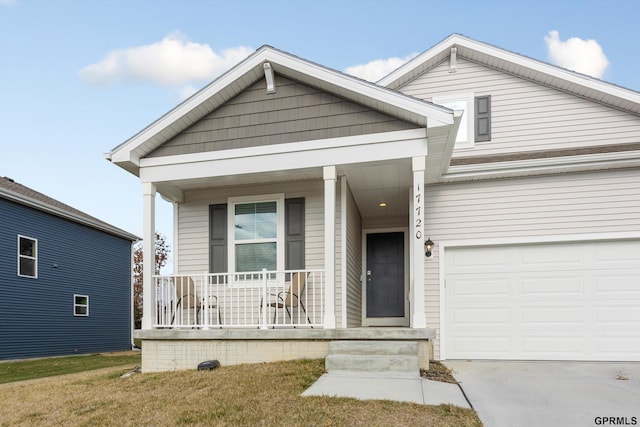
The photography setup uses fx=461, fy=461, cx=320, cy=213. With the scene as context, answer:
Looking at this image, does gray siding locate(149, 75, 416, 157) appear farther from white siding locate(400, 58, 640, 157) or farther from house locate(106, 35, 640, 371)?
white siding locate(400, 58, 640, 157)

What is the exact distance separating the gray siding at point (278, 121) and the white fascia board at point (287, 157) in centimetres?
11

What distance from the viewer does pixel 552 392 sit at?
4.68 m

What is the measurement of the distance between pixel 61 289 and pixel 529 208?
13.1 m

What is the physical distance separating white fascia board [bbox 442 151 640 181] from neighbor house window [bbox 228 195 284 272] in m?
2.82

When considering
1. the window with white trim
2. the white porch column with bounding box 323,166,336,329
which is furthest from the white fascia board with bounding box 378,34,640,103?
the white porch column with bounding box 323,166,336,329

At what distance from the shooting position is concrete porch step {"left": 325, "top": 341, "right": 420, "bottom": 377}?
5293mm

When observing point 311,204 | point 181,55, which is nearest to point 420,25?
point 311,204

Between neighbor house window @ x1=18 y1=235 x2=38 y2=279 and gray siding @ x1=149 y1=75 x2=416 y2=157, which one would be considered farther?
neighbor house window @ x1=18 y1=235 x2=38 y2=279

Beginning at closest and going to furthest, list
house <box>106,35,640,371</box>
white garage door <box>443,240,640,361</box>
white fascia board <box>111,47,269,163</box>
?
house <box>106,35,640,371</box>
white fascia board <box>111,47,269,163</box>
white garage door <box>443,240,640,361</box>

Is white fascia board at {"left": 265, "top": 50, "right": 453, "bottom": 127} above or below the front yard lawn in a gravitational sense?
above

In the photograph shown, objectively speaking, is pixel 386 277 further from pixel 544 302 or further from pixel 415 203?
pixel 415 203

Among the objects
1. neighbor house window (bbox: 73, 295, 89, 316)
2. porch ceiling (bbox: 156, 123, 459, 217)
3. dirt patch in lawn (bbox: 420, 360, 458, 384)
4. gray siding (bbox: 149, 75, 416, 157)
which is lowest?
neighbor house window (bbox: 73, 295, 89, 316)

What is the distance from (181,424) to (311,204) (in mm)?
4252

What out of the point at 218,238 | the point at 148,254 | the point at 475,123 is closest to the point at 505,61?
the point at 475,123
